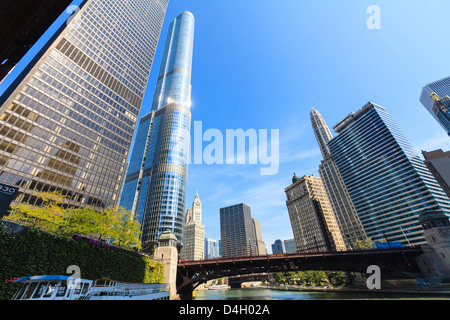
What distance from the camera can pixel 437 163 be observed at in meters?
137

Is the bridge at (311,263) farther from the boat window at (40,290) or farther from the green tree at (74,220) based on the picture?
the boat window at (40,290)

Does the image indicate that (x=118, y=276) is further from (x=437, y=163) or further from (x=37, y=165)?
(x=437, y=163)

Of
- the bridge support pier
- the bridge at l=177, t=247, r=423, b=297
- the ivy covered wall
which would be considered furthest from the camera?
the bridge at l=177, t=247, r=423, b=297

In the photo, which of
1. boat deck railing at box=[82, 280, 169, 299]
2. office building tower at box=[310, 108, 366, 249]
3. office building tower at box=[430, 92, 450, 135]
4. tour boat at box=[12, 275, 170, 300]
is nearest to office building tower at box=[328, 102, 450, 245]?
office building tower at box=[310, 108, 366, 249]

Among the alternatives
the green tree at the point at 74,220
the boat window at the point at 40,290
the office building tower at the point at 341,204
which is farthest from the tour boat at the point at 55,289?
the office building tower at the point at 341,204

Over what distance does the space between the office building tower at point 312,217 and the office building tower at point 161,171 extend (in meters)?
94.2

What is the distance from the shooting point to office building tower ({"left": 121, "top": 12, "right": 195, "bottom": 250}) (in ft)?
398

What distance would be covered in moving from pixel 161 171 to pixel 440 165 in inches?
7455

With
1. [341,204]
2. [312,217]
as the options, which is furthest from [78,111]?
[341,204]

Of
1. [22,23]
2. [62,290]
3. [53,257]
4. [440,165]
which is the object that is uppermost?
[440,165]

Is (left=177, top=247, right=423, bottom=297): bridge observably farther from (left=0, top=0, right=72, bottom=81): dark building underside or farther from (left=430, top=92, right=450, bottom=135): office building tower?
(left=430, top=92, right=450, bottom=135): office building tower

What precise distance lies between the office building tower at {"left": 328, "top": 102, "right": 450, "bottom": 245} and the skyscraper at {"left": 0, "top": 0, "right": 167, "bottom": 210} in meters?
157

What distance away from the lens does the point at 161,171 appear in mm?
137375

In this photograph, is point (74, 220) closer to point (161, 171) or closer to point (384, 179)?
point (161, 171)
